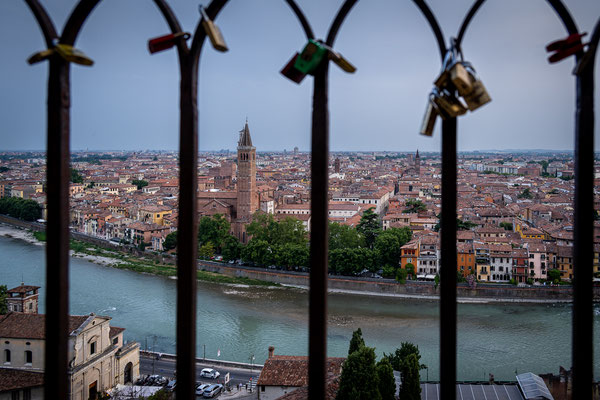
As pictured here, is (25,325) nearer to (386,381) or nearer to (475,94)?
(386,381)

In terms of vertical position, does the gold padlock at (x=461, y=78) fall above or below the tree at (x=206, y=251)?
above

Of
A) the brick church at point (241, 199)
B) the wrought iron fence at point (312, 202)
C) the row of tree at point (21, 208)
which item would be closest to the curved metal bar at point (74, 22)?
the wrought iron fence at point (312, 202)

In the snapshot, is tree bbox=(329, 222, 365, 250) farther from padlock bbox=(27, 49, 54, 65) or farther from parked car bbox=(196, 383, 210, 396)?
padlock bbox=(27, 49, 54, 65)

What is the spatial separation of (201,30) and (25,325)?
4.13 metres

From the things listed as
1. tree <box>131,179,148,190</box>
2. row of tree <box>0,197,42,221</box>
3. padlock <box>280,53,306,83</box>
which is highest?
tree <box>131,179,148,190</box>

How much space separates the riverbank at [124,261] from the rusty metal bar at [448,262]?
826 centimetres

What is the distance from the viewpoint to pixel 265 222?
35.4 ft

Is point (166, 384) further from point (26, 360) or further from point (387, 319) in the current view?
point (387, 319)

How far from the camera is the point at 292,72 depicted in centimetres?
61

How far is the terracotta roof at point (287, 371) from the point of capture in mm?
3996

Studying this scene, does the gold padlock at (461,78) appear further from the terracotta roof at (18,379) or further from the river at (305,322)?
the river at (305,322)

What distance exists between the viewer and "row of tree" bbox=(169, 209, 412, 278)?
8.85m

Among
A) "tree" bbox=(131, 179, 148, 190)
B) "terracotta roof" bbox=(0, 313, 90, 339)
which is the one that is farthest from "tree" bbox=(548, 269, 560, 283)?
"tree" bbox=(131, 179, 148, 190)

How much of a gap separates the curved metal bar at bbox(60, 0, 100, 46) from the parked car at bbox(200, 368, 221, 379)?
4.56 meters
